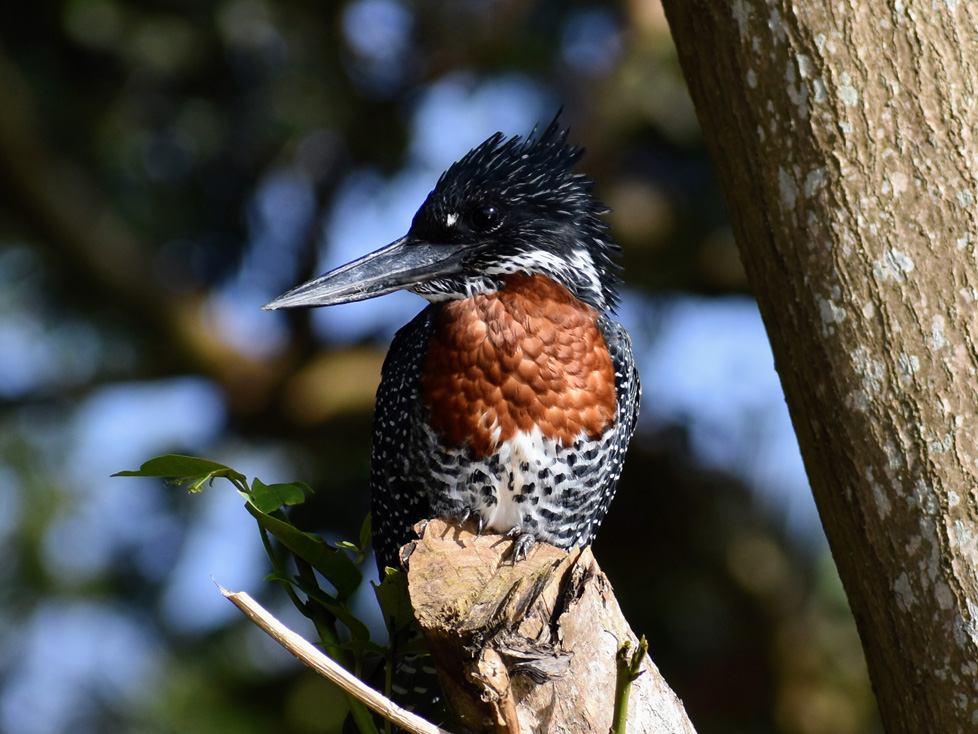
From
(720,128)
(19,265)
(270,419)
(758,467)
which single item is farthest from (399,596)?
(19,265)

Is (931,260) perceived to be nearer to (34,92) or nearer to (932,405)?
(932,405)

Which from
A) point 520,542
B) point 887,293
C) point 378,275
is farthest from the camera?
point 378,275

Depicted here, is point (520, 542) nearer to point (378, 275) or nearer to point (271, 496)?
point (271, 496)

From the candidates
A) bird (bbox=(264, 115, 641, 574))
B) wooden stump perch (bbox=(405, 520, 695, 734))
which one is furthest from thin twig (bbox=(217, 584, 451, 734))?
bird (bbox=(264, 115, 641, 574))

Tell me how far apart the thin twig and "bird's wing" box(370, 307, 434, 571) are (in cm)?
89

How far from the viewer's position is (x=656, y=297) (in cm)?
583

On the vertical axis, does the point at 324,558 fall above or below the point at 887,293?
below

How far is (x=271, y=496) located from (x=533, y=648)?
1.90 ft

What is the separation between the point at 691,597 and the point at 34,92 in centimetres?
448

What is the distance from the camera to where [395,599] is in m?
2.10

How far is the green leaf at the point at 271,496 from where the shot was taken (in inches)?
78.5

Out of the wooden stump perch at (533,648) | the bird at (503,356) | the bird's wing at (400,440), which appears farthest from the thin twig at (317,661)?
the bird's wing at (400,440)

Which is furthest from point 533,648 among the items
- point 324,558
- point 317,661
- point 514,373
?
point 514,373

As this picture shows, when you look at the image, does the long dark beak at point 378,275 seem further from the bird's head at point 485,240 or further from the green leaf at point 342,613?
the green leaf at point 342,613
